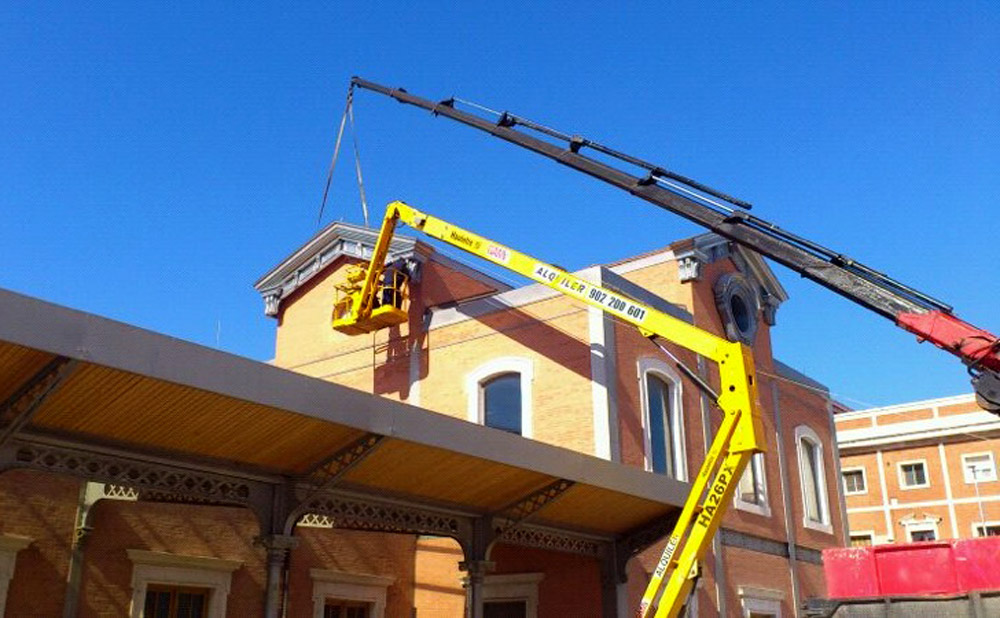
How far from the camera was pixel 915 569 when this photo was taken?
38.9 feet

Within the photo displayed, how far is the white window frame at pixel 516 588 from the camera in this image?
18.6 m

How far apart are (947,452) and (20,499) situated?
43036mm

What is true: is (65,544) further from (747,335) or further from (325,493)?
(747,335)

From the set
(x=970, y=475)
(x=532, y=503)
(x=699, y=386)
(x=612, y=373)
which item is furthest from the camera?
(x=970, y=475)

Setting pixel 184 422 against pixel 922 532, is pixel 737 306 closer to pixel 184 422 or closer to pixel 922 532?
pixel 184 422

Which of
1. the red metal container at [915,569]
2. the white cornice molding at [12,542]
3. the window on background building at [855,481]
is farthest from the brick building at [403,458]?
the window on background building at [855,481]

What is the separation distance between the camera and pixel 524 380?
833 inches

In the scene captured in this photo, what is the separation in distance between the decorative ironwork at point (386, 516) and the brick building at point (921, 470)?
35988 mm

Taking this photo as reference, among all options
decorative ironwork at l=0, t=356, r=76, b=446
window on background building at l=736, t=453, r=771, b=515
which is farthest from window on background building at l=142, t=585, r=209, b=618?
window on background building at l=736, t=453, r=771, b=515

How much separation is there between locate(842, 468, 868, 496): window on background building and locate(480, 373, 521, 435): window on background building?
32.4 metres

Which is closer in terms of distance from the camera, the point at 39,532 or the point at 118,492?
the point at 39,532

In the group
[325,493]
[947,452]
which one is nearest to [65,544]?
[325,493]

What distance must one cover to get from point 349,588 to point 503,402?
5867mm

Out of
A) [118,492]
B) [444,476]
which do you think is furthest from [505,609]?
[118,492]
